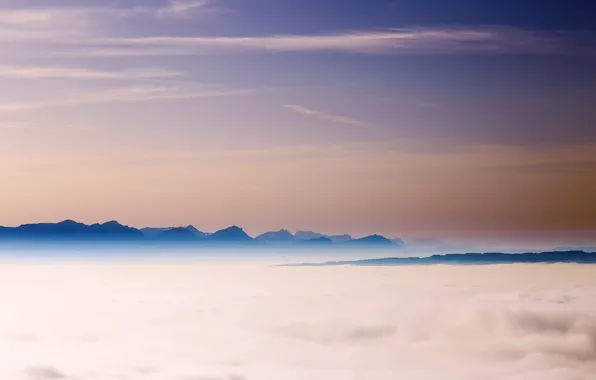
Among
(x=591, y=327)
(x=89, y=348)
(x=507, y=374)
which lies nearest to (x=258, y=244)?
(x=89, y=348)

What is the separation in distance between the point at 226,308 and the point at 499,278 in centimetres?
543

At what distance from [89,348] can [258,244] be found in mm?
4163

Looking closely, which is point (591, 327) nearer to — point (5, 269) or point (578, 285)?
point (578, 285)

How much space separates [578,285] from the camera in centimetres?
1123

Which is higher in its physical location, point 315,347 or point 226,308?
point 226,308

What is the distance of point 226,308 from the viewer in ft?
42.9

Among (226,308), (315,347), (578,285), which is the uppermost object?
(578,285)

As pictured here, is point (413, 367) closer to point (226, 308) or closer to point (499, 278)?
point (499, 278)

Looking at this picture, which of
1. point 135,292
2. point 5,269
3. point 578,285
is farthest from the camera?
point 5,269

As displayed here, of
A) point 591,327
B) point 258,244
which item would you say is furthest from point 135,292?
point 591,327

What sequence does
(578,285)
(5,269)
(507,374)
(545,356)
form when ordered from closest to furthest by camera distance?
(507,374) < (578,285) < (545,356) < (5,269)

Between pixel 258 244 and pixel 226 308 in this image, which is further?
pixel 258 244

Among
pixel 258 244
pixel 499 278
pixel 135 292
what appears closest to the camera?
pixel 499 278

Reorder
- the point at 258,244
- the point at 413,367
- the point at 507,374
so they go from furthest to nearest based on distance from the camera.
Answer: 1. the point at 258,244
2. the point at 413,367
3. the point at 507,374
